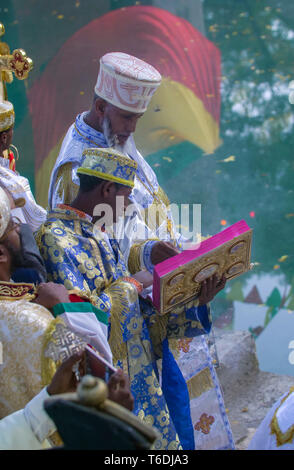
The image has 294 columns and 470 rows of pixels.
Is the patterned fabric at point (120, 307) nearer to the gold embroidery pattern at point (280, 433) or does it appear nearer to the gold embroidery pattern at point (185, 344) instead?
the gold embroidery pattern at point (185, 344)

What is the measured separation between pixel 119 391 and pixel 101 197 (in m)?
1.16

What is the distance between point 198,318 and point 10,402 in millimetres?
1210

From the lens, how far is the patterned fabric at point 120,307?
2439 millimetres

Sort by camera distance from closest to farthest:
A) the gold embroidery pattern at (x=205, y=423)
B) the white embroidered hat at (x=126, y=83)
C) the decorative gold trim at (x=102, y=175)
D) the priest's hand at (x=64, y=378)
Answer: the priest's hand at (x=64, y=378) → the decorative gold trim at (x=102, y=175) → the gold embroidery pattern at (x=205, y=423) → the white embroidered hat at (x=126, y=83)

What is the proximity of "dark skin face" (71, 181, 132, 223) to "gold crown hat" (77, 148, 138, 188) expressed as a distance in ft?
0.10

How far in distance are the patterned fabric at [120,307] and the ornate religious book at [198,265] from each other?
13cm

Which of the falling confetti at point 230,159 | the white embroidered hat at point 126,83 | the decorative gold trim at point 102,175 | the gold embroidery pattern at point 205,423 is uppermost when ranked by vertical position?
the white embroidered hat at point 126,83

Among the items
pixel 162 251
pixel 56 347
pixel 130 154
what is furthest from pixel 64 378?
pixel 130 154

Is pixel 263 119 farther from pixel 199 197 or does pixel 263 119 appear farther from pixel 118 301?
pixel 118 301

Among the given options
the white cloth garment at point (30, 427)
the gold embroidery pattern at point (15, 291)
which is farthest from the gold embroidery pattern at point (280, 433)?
the gold embroidery pattern at point (15, 291)

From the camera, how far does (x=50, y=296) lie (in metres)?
1.98

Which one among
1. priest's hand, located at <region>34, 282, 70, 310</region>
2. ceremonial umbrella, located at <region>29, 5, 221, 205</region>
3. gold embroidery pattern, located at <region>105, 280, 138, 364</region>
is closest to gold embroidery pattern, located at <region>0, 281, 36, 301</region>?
priest's hand, located at <region>34, 282, 70, 310</region>

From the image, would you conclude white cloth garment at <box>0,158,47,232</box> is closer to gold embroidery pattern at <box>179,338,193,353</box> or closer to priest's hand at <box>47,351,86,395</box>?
gold embroidery pattern at <box>179,338,193,353</box>

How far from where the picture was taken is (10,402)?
6.03ft
